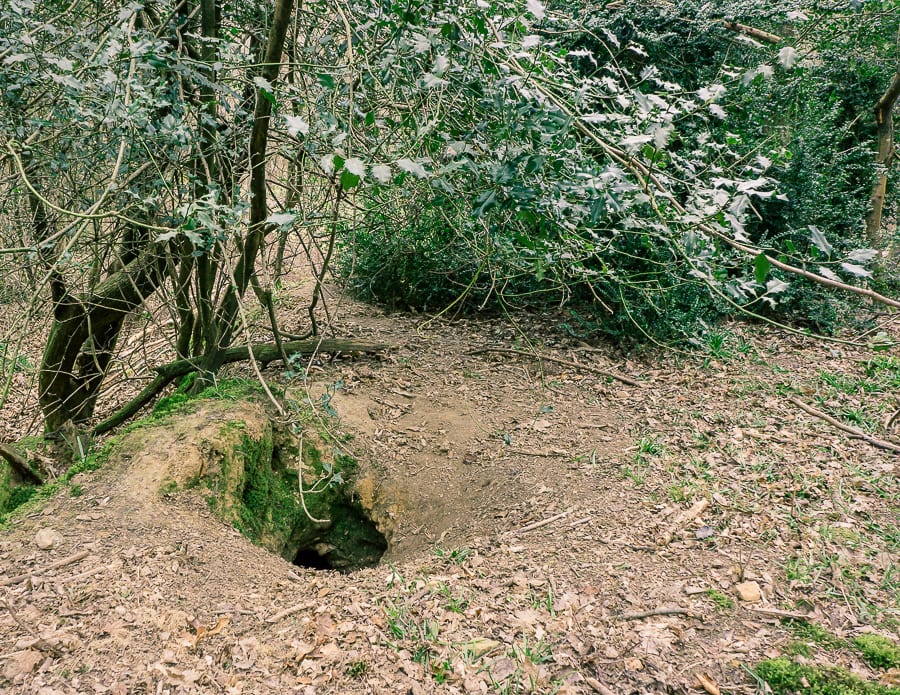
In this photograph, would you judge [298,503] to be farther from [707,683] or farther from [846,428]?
[846,428]

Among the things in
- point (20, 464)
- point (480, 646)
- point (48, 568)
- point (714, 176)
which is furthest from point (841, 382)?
point (20, 464)

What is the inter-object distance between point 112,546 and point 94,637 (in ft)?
1.69

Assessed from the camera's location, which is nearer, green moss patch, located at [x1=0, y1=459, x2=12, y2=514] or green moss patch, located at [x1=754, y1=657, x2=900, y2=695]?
green moss patch, located at [x1=754, y1=657, x2=900, y2=695]

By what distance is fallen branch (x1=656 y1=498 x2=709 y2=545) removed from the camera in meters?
3.02

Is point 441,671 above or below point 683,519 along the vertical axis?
below

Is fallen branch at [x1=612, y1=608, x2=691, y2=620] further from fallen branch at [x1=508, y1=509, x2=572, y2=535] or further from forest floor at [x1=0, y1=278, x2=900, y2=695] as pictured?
fallen branch at [x1=508, y1=509, x2=572, y2=535]

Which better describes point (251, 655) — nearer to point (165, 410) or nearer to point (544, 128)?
point (165, 410)

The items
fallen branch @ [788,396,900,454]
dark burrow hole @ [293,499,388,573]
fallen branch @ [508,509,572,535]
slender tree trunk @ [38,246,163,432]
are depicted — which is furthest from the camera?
slender tree trunk @ [38,246,163,432]

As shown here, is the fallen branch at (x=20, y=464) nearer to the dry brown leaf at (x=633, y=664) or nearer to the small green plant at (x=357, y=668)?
the small green plant at (x=357, y=668)

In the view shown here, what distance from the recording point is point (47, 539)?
9.08 feet

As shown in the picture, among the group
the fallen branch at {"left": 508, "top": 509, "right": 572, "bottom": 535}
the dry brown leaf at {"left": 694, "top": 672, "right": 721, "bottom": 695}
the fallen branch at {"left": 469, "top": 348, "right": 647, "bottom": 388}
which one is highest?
the fallen branch at {"left": 469, "top": 348, "right": 647, "bottom": 388}

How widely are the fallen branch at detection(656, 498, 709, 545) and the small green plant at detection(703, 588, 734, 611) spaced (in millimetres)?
393

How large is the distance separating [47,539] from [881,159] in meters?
8.40

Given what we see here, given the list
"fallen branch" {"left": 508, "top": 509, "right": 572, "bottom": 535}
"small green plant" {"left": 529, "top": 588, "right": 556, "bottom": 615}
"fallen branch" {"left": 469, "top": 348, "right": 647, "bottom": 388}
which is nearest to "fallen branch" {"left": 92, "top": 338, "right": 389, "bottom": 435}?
"fallen branch" {"left": 469, "top": 348, "right": 647, "bottom": 388}
